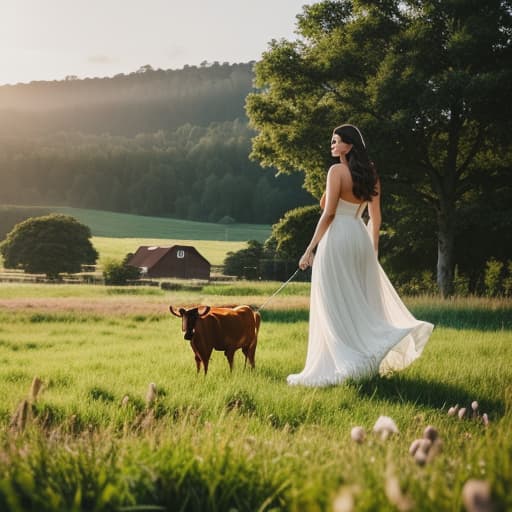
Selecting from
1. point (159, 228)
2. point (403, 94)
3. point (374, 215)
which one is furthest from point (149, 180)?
point (374, 215)

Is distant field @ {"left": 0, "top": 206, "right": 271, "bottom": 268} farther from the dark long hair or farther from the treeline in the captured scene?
the dark long hair

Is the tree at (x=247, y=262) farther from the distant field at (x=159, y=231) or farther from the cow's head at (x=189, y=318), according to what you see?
the cow's head at (x=189, y=318)

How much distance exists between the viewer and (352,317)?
24.3ft

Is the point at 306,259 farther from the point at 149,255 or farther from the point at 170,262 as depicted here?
the point at 149,255

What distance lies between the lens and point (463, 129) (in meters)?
23.9

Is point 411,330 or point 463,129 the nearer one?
point 411,330

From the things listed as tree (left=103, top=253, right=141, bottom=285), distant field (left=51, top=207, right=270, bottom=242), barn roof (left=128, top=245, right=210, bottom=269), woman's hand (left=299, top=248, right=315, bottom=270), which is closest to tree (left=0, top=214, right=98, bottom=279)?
barn roof (left=128, top=245, right=210, bottom=269)

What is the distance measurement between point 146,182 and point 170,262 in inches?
2507

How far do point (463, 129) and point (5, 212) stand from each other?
8358cm

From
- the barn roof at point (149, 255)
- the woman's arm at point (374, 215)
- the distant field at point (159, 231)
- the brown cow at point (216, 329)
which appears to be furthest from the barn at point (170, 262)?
the woman's arm at point (374, 215)

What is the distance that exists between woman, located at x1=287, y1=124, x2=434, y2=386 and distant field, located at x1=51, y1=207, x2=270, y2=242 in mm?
81222

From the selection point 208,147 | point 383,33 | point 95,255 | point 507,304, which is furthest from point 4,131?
point 507,304

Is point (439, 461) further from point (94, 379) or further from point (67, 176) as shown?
point (67, 176)

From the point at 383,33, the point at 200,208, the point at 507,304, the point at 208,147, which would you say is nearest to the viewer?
the point at 507,304
